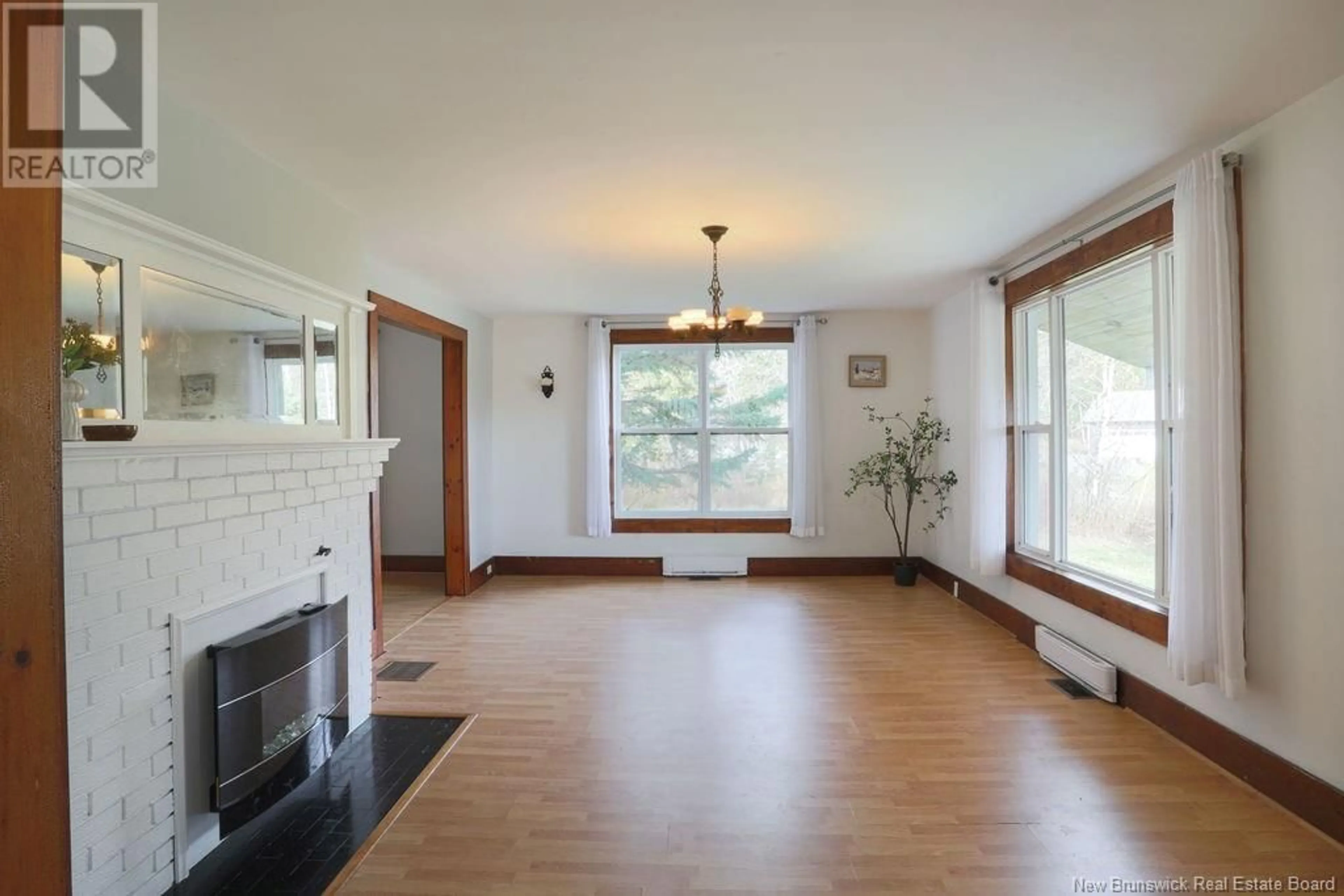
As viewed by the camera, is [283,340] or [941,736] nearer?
[283,340]

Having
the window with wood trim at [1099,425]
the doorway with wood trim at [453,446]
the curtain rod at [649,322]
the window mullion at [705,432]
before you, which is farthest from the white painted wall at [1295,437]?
the doorway with wood trim at [453,446]

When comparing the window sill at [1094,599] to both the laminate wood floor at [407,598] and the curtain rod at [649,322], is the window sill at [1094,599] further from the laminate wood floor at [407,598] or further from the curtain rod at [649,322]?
the laminate wood floor at [407,598]

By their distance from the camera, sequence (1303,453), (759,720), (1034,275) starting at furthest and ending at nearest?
(1034,275), (759,720), (1303,453)

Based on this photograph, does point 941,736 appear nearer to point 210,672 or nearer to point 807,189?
point 807,189

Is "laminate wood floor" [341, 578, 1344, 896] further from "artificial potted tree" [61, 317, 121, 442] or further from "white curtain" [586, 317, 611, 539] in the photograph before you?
"white curtain" [586, 317, 611, 539]

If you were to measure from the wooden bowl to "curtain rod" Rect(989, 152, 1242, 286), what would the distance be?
3823 mm

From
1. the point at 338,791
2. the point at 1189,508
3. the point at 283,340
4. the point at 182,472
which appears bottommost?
the point at 338,791

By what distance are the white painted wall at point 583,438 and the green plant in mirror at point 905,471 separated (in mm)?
101

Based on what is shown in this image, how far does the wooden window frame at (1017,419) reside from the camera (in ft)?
9.29

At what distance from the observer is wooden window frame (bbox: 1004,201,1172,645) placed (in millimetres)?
2830

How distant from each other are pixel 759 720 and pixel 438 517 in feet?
14.2

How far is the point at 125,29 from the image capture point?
5.42ft

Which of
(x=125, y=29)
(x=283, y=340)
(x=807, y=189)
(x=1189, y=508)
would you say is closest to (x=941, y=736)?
(x=1189, y=508)

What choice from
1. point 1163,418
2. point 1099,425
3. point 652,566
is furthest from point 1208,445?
point 652,566
